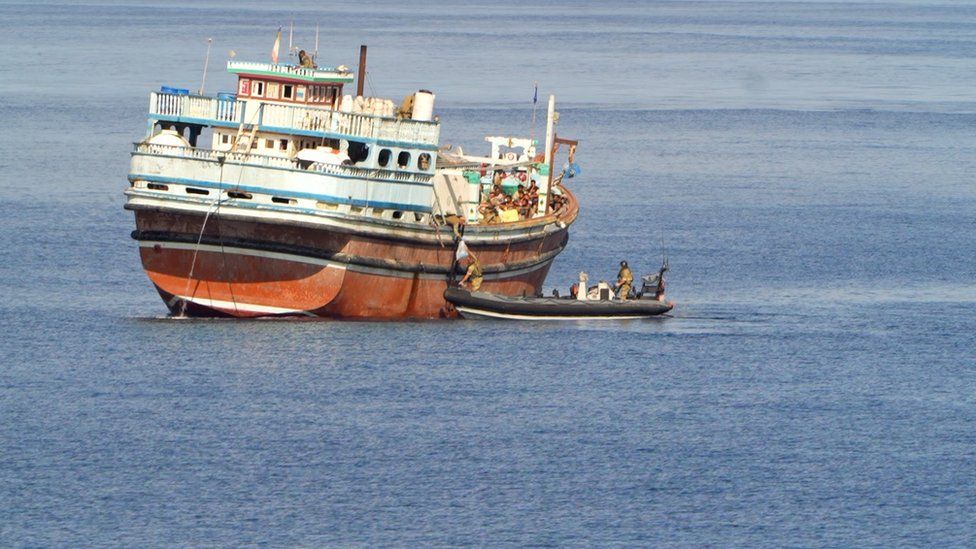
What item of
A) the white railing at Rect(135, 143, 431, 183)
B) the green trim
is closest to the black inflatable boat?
the white railing at Rect(135, 143, 431, 183)

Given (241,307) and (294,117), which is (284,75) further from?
(241,307)

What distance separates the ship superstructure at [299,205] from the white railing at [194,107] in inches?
1.6

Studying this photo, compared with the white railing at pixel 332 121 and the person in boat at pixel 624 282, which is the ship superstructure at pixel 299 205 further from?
the person in boat at pixel 624 282

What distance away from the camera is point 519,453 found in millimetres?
46344

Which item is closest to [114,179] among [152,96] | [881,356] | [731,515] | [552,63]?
[152,96]

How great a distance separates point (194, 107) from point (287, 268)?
5.99m

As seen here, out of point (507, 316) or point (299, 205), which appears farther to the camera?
point (507, 316)

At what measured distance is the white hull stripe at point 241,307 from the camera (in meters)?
57.4

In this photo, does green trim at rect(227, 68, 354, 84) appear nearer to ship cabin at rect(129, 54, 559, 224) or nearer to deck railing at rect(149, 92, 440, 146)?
ship cabin at rect(129, 54, 559, 224)

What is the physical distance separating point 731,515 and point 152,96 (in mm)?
24677

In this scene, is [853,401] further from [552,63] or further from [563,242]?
[552,63]

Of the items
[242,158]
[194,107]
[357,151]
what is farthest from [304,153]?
[194,107]

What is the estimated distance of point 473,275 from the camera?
60000 millimetres

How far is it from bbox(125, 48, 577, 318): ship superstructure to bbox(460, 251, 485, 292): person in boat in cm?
64
